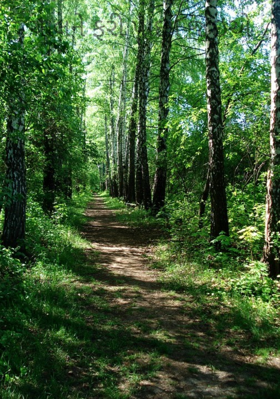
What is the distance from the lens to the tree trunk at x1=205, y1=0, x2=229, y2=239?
21.1 feet

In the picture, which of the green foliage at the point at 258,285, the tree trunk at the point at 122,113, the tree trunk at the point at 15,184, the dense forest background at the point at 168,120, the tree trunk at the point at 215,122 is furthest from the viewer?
the tree trunk at the point at 122,113

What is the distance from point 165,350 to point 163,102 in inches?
384

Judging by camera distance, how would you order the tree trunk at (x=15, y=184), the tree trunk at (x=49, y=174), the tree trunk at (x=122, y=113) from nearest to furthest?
1. the tree trunk at (x=15, y=184)
2. the tree trunk at (x=49, y=174)
3. the tree trunk at (x=122, y=113)

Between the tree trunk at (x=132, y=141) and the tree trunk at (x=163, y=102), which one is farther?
the tree trunk at (x=132, y=141)

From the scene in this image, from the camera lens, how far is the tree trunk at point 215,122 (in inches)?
253

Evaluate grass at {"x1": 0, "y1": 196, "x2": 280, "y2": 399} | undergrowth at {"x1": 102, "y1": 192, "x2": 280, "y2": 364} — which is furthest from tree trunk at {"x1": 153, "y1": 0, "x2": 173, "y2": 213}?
grass at {"x1": 0, "y1": 196, "x2": 280, "y2": 399}

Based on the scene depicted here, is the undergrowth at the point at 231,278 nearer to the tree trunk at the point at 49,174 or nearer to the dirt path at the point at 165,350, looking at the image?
the dirt path at the point at 165,350

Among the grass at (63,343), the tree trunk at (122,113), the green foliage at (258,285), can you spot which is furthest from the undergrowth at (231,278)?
the tree trunk at (122,113)

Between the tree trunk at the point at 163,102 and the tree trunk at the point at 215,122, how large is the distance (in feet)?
12.2

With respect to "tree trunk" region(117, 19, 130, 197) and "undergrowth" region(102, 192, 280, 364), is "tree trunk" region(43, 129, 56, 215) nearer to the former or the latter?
"undergrowth" region(102, 192, 280, 364)

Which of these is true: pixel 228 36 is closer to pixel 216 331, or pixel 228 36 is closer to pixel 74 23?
pixel 216 331

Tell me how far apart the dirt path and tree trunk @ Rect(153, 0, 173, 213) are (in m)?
5.73

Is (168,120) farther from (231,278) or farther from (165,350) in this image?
(165,350)

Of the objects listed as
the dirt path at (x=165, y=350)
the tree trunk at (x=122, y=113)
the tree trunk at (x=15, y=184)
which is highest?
the tree trunk at (x=122, y=113)
